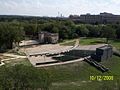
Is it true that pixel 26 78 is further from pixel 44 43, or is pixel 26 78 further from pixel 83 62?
pixel 44 43

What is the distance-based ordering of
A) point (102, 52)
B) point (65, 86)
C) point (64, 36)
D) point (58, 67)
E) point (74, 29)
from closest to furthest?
1. point (65, 86)
2. point (58, 67)
3. point (102, 52)
4. point (64, 36)
5. point (74, 29)

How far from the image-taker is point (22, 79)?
66.6ft

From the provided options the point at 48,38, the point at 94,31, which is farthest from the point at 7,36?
the point at 94,31

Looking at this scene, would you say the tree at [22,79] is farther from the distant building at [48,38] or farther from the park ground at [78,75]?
the distant building at [48,38]

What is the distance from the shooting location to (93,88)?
103ft

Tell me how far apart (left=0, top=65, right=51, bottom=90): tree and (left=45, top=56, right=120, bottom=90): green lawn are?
767 centimetres

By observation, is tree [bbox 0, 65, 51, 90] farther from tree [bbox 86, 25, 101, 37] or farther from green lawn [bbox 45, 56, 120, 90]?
tree [bbox 86, 25, 101, 37]

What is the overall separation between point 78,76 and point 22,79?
17.2m

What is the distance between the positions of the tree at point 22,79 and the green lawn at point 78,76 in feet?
25.2

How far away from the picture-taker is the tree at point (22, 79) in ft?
65.0

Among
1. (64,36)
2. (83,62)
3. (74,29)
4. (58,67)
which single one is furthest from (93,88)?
(74,29)

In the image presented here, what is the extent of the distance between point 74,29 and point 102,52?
35.8 metres
